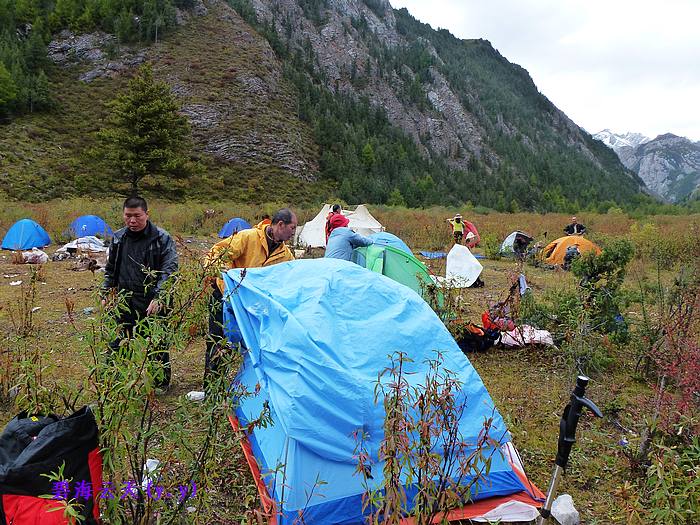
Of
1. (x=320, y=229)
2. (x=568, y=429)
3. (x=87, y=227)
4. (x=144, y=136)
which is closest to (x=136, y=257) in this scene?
(x=568, y=429)

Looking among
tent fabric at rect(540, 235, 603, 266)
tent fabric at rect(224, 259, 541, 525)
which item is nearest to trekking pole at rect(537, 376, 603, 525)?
tent fabric at rect(224, 259, 541, 525)

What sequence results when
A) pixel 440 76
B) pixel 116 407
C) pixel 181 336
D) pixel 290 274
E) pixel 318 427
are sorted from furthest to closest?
pixel 440 76 < pixel 290 274 < pixel 318 427 < pixel 181 336 < pixel 116 407

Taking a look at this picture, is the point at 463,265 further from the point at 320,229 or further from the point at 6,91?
the point at 6,91

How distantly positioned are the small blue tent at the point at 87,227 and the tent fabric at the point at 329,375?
1155 centimetres

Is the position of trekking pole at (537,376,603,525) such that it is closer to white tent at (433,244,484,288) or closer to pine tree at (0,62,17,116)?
white tent at (433,244,484,288)

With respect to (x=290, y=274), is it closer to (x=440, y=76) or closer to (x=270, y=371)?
(x=270, y=371)

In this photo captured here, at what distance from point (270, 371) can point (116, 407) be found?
1.09 metres

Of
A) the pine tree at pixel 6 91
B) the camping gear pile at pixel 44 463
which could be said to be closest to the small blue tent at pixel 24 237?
the camping gear pile at pixel 44 463

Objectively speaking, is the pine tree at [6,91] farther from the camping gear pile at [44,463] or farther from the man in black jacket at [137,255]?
the camping gear pile at [44,463]

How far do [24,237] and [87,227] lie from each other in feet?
5.60

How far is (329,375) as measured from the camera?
257cm

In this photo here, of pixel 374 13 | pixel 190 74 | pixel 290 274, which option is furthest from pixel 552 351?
pixel 374 13

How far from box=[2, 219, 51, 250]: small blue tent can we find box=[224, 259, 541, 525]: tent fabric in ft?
35.7

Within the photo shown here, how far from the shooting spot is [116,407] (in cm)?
173
